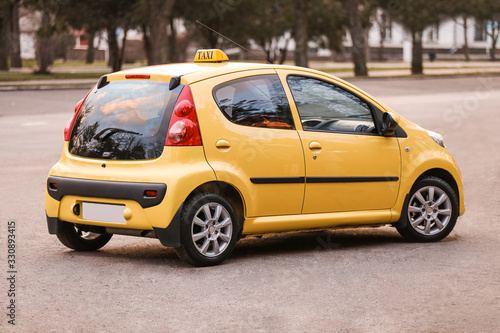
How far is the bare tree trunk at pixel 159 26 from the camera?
34.2 m

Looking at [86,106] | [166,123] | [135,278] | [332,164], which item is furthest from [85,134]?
[332,164]

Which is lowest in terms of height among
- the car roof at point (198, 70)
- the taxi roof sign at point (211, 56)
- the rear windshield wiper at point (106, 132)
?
the rear windshield wiper at point (106, 132)

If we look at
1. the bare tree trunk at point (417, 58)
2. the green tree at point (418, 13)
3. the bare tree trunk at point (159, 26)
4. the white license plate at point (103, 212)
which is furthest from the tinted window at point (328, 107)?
the bare tree trunk at point (417, 58)

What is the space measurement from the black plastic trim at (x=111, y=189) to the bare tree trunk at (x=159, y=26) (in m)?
27.8

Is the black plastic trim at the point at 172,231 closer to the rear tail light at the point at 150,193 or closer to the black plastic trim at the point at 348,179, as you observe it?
the rear tail light at the point at 150,193

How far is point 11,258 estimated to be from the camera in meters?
7.16

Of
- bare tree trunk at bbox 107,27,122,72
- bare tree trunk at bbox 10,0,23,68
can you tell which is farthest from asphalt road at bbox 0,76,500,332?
bare tree trunk at bbox 10,0,23,68

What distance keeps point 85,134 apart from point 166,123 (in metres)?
0.75

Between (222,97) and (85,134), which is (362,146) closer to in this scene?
(222,97)

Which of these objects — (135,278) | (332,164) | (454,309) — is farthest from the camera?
(332,164)

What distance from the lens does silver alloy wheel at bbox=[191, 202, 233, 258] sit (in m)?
6.70

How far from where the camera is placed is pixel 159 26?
1353 inches

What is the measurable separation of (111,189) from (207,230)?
746 mm

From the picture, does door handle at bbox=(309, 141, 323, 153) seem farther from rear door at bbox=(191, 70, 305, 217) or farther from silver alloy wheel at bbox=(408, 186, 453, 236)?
silver alloy wheel at bbox=(408, 186, 453, 236)
